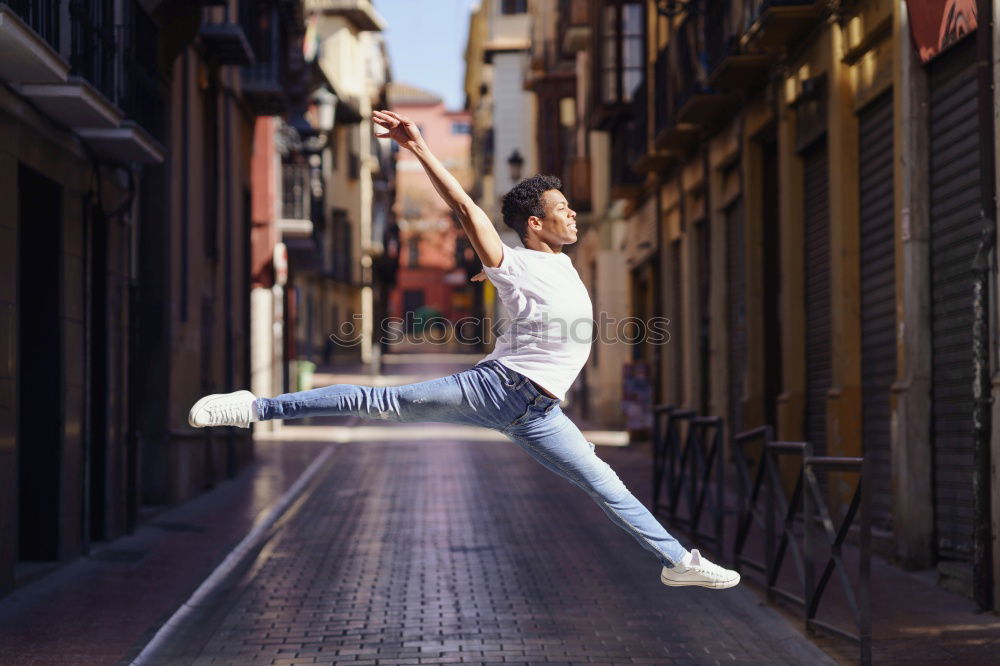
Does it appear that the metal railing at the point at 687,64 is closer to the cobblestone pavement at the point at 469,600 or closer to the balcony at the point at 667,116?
the balcony at the point at 667,116

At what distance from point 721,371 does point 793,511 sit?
11.6m

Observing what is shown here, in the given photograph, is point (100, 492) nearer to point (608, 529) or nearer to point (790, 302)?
point (608, 529)

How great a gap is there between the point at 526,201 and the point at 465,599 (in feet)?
14.4

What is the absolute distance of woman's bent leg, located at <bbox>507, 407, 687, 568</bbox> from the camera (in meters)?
5.85

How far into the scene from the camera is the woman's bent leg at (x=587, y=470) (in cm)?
585

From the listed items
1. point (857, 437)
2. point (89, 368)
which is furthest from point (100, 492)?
point (857, 437)

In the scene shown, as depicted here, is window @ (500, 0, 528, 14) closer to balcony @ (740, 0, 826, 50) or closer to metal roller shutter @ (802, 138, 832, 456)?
balcony @ (740, 0, 826, 50)

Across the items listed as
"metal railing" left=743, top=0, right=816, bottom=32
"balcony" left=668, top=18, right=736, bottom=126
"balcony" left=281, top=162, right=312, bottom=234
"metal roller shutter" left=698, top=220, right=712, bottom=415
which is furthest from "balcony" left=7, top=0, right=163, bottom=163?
"balcony" left=281, top=162, right=312, bottom=234

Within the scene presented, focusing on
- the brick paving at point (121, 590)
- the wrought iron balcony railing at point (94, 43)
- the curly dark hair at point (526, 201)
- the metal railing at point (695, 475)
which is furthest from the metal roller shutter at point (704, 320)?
the curly dark hair at point (526, 201)

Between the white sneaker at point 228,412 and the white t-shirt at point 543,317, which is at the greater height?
the white t-shirt at point 543,317

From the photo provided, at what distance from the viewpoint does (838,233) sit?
45.2 ft

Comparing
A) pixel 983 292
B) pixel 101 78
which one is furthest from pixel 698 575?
pixel 101 78

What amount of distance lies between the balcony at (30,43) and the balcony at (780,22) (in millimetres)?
6933

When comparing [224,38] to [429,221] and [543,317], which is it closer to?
[543,317]
